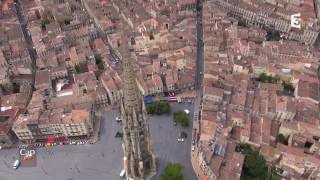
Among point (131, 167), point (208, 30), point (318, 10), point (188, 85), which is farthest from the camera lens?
point (318, 10)

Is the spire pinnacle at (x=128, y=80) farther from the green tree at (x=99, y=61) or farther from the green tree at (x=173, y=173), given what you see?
the green tree at (x=99, y=61)

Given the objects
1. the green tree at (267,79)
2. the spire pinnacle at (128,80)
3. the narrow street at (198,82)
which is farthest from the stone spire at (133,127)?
the green tree at (267,79)

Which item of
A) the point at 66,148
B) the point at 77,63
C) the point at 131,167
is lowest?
the point at 66,148

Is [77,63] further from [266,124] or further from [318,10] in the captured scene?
[318,10]

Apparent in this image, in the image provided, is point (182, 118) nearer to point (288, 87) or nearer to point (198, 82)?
point (198, 82)

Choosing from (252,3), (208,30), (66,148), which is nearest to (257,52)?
(208,30)

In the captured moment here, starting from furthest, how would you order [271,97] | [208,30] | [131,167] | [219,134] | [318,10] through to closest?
[318,10] → [208,30] → [271,97] → [219,134] → [131,167]

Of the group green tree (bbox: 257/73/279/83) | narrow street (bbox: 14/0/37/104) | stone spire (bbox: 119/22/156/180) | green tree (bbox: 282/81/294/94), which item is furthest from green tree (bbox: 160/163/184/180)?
narrow street (bbox: 14/0/37/104)

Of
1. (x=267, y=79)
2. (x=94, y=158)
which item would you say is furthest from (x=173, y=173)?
(x=267, y=79)
